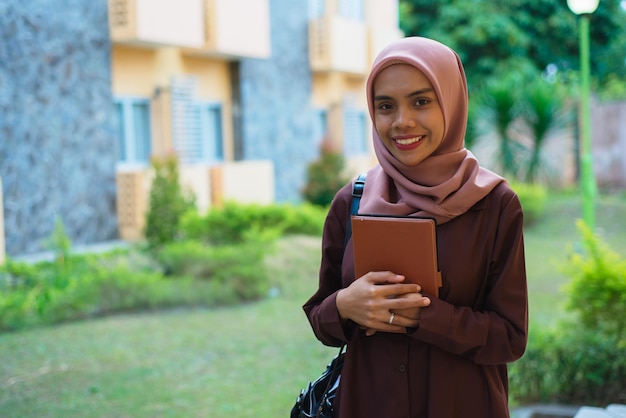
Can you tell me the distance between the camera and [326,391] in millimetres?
2111

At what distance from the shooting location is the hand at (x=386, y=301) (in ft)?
5.98

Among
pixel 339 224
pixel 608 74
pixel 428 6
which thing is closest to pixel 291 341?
pixel 339 224

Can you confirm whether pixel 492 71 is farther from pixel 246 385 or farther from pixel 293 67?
pixel 246 385

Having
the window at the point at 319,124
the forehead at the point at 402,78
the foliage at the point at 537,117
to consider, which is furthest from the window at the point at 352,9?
the forehead at the point at 402,78

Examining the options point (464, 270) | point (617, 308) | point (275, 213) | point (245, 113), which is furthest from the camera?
point (245, 113)

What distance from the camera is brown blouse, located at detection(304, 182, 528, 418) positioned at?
183cm

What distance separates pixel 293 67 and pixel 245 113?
2302 mm

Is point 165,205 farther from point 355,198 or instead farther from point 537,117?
point 355,198

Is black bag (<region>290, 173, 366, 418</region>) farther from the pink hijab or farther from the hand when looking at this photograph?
the hand

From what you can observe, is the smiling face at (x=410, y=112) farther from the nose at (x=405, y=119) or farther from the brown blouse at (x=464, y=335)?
the brown blouse at (x=464, y=335)

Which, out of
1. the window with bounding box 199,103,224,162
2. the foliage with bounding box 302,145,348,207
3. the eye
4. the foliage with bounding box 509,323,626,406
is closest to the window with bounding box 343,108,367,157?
the foliage with bounding box 302,145,348,207

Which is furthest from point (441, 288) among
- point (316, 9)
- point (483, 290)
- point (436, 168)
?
point (316, 9)

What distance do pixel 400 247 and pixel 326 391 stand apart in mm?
517

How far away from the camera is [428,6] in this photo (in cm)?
2530
